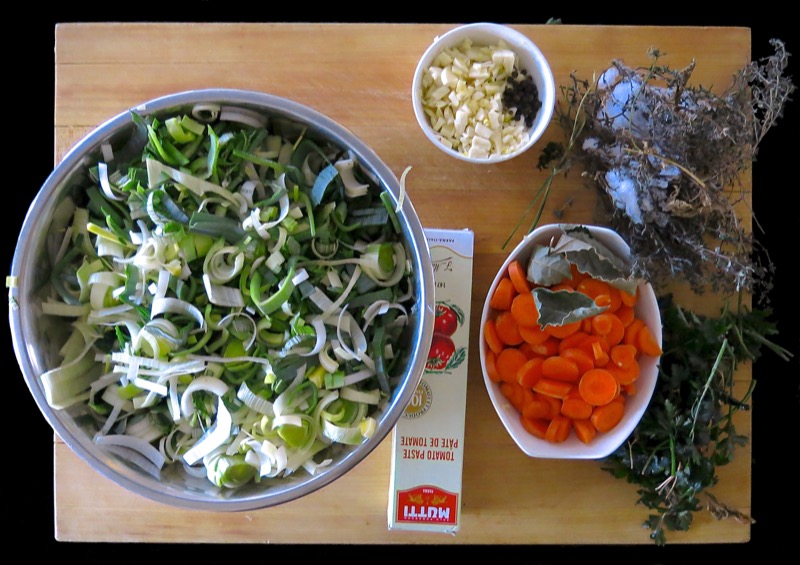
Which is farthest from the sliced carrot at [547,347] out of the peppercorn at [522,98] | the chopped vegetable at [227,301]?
the peppercorn at [522,98]

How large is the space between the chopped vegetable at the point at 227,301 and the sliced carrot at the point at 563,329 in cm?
26

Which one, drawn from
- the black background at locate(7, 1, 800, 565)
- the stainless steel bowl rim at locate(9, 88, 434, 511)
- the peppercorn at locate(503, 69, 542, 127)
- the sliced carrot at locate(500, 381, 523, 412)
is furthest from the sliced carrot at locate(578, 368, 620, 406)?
the black background at locate(7, 1, 800, 565)

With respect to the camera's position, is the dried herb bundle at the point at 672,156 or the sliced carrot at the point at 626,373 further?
the sliced carrot at the point at 626,373

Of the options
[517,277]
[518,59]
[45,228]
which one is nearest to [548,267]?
[517,277]

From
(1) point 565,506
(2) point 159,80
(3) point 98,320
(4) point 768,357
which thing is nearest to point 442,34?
(2) point 159,80

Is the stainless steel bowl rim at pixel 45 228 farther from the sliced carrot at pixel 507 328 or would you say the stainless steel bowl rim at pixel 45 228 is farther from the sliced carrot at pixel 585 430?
the sliced carrot at pixel 585 430

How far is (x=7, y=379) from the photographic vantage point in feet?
5.28

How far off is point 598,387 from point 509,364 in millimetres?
155

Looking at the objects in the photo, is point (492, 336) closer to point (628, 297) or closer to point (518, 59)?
point (628, 297)

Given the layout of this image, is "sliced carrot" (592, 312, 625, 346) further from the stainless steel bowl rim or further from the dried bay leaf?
the stainless steel bowl rim

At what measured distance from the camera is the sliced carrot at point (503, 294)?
1177mm

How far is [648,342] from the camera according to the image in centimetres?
118

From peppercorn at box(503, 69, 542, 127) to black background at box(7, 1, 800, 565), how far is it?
1.50 feet

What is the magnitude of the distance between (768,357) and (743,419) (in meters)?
0.45
